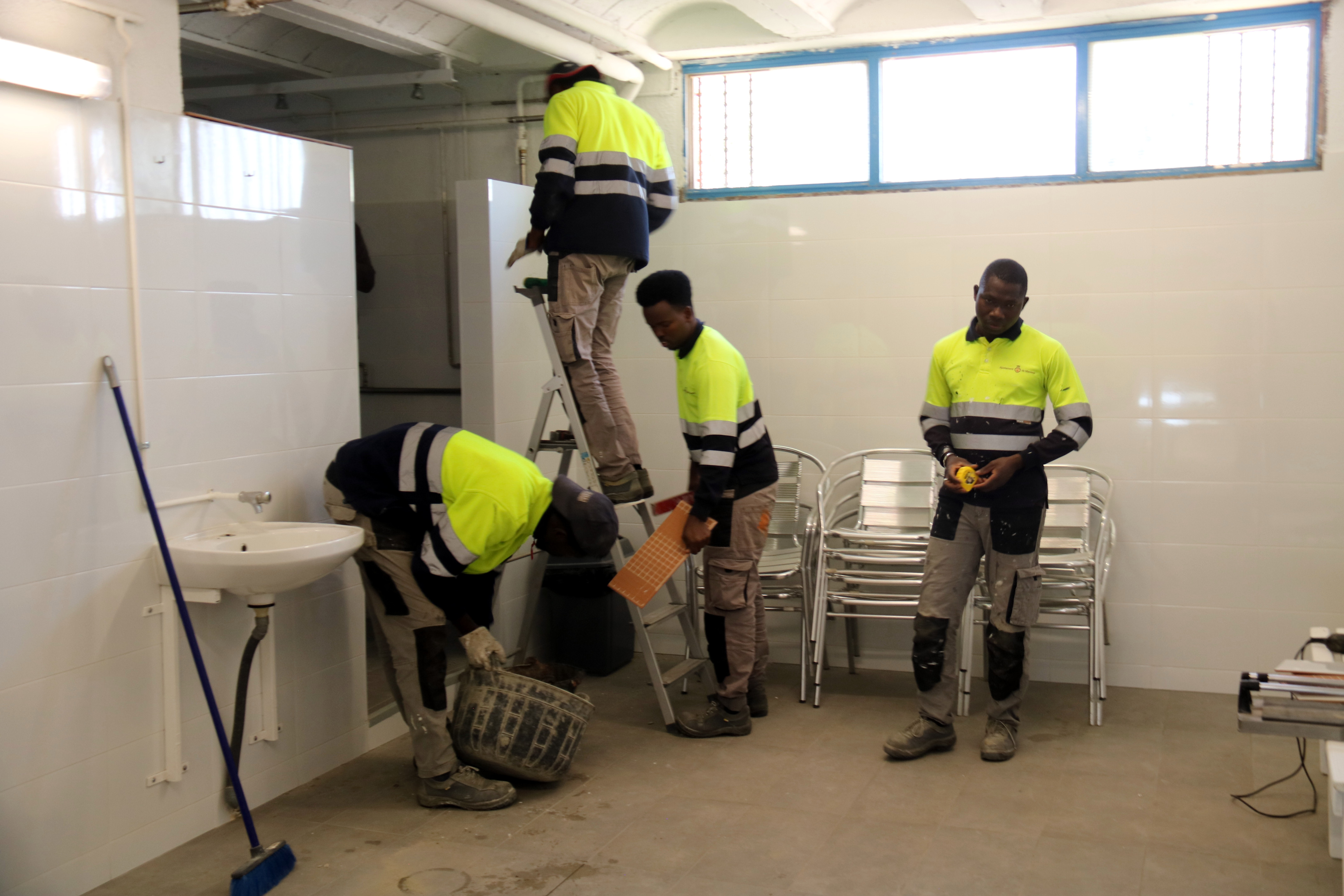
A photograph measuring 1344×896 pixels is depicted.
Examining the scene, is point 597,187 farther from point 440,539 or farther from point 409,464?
point 440,539

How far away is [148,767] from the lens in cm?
299

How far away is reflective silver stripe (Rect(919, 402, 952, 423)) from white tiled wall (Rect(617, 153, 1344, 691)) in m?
0.94

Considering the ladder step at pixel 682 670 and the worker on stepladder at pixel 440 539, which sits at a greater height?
the worker on stepladder at pixel 440 539

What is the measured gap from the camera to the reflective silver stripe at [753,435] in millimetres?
3855

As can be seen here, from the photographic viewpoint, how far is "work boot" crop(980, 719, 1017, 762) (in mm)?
3646

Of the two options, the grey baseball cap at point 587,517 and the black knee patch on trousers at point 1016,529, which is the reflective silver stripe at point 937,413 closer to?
the black knee patch on trousers at point 1016,529

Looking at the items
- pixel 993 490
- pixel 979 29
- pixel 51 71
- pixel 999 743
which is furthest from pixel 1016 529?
pixel 51 71

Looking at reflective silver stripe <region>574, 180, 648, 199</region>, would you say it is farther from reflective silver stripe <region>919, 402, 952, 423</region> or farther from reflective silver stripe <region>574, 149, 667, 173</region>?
reflective silver stripe <region>919, 402, 952, 423</region>

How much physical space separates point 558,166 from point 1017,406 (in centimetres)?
172

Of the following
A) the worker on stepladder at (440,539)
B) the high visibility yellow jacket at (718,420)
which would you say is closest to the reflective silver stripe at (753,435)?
the high visibility yellow jacket at (718,420)

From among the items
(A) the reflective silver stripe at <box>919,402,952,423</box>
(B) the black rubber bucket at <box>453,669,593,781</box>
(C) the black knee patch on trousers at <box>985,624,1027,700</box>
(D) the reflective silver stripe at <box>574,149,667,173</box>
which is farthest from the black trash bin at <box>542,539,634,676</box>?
(D) the reflective silver stripe at <box>574,149,667,173</box>

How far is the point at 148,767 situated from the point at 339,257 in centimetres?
173

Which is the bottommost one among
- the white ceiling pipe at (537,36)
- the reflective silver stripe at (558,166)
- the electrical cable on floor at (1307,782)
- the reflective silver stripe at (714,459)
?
the electrical cable on floor at (1307,782)

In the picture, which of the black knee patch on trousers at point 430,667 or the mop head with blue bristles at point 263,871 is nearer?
the mop head with blue bristles at point 263,871
